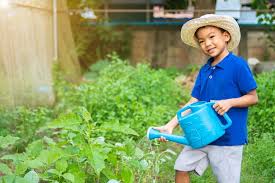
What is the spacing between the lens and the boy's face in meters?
3.01

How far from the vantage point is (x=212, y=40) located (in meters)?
3.04

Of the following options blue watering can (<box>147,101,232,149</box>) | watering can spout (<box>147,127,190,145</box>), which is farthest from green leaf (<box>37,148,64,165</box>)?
blue watering can (<box>147,101,232,149</box>)

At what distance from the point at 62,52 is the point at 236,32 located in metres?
5.98

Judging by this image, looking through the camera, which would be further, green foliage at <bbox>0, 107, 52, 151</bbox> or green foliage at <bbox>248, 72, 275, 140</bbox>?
green foliage at <bbox>248, 72, 275, 140</bbox>

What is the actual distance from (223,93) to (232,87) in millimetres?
63

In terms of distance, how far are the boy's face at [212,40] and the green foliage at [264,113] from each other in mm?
2398

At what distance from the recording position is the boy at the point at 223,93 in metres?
2.95

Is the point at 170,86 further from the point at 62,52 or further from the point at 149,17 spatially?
the point at 149,17

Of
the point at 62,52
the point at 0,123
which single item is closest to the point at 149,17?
the point at 62,52

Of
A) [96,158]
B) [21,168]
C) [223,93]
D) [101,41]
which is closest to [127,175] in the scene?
[96,158]

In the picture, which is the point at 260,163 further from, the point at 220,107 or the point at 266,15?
the point at 266,15

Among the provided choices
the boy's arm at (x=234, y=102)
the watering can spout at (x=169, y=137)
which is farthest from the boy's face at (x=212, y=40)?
the watering can spout at (x=169, y=137)

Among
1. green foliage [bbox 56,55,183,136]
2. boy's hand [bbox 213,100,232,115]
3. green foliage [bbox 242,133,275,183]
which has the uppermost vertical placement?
boy's hand [bbox 213,100,232,115]

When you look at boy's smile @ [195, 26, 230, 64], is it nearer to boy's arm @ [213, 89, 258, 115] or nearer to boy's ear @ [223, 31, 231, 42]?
boy's ear @ [223, 31, 231, 42]
